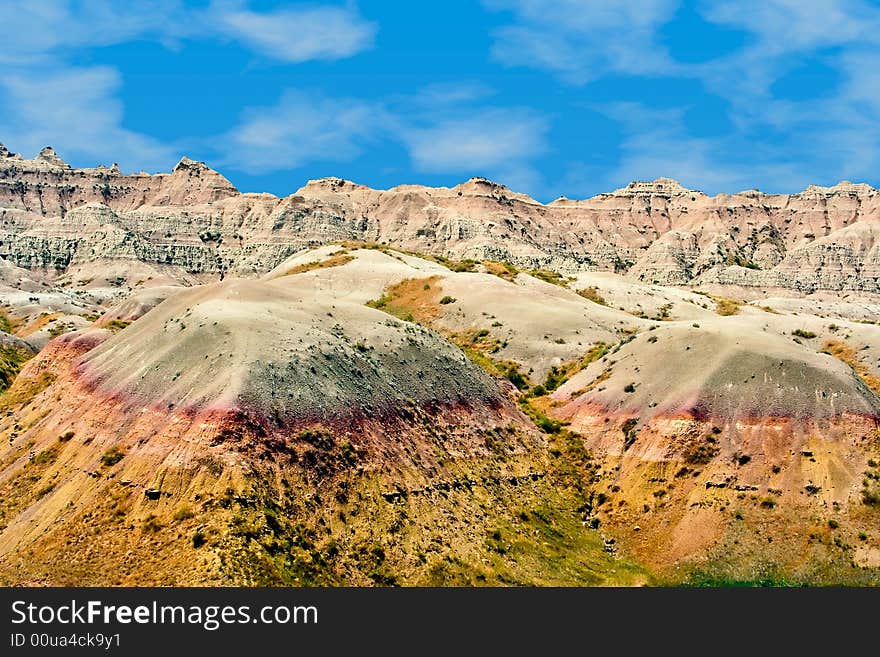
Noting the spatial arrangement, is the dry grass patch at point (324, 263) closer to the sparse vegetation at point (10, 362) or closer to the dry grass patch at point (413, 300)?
the dry grass patch at point (413, 300)

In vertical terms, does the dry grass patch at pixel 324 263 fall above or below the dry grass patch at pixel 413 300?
above

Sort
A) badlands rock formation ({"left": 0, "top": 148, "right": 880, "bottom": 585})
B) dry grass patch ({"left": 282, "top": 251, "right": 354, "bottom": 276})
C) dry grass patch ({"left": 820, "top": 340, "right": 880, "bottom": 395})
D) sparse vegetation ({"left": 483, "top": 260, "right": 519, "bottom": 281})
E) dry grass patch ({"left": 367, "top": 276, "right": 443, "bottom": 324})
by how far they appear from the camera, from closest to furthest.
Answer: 1. badlands rock formation ({"left": 0, "top": 148, "right": 880, "bottom": 585})
2. dry grass patch ({"left": 820, "top": 340, "right": 880, "bottom": 395})
3. dry grass patch ({"left": 367, "top": 276, "right": 443, "bottom": 324})
4. sparse vegetation ({"left": 483, "top": 260, "right": 519, "bottom": 281})
5. dry grass patch ({"left": 282, "top": 251, "right": 354, "bottom": 276})

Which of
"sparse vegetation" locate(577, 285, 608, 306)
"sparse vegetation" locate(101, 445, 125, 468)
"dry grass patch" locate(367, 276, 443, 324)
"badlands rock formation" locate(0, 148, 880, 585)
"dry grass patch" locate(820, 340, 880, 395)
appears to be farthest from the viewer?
"sparse vegetation" locate(577, 285, 608, 306)

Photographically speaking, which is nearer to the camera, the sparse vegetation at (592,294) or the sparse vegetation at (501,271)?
the sparse vegetation at (592,294)


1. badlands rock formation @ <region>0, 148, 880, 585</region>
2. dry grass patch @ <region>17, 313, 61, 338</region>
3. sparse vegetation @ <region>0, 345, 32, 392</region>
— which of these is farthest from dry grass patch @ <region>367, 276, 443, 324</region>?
dry grass patch @ <region>17, 313, 61, 338</region>

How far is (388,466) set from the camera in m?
Answer: 38.0

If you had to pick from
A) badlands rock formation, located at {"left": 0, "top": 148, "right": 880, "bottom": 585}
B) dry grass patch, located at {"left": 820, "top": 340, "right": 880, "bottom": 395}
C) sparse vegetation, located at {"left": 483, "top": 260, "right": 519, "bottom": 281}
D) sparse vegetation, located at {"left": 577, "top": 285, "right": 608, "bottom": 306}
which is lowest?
badlands rock formation, located at {"left": 0, "top": 148, "right": 880, "bottom": 585}

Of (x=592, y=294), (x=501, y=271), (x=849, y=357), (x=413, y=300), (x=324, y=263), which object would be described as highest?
(x=324, y=263)

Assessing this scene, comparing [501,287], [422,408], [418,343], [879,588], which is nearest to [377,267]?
[501,287]

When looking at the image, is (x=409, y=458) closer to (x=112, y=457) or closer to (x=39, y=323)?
(x=112, y=457)

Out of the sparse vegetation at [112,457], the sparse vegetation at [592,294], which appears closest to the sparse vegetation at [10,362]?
the sparse vegetation at [112,457]

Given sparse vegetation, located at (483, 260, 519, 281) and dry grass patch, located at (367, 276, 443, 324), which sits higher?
sparse vegetation, located at (483, 260, 519, 281)

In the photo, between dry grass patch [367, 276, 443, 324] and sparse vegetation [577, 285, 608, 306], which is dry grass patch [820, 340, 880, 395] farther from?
dry grass patch [367, 276, 443, 324]

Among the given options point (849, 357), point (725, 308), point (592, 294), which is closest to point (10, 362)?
point (592, 294)
